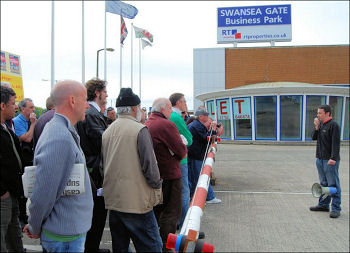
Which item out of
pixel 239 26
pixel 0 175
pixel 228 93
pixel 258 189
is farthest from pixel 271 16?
pixel 0 175

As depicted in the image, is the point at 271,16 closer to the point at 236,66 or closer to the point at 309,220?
the point at 236,66

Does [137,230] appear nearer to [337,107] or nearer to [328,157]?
[328,157]

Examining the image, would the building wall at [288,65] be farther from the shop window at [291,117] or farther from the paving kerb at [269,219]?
the paving kerb at [269,219]

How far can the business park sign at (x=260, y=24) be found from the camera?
35.2m

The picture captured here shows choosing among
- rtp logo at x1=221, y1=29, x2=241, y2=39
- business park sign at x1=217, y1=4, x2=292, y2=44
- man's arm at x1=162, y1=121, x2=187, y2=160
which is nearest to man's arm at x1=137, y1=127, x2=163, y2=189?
man's arm at x1=162, y1=121, x2=187, y2=160

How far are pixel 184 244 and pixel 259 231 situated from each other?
9.72 feet

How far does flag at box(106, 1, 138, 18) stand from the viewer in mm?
19594

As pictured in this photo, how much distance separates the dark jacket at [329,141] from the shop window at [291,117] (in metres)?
14.2

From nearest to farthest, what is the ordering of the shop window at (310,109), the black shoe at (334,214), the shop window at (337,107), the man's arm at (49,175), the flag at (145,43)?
the man's arm at (49,175) < the black shoe at (334,214) < the shop window at (310,109) < the shop window at (337,107) < the flag at (145,43)

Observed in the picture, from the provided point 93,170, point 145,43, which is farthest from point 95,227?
point 145,43

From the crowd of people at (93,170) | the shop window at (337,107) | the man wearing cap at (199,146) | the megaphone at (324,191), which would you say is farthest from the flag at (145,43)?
the megaphone at (324,191)

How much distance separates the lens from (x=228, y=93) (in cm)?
2058

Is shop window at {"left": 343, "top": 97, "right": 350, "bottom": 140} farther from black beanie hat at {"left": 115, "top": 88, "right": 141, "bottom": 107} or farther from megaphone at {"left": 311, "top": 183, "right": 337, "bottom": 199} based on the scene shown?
black beanie hat at {"left": 115, "top": 88, "right": 141, "bottom": 107}

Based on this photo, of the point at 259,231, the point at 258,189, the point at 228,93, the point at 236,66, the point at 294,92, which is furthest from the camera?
the point at 236,66
